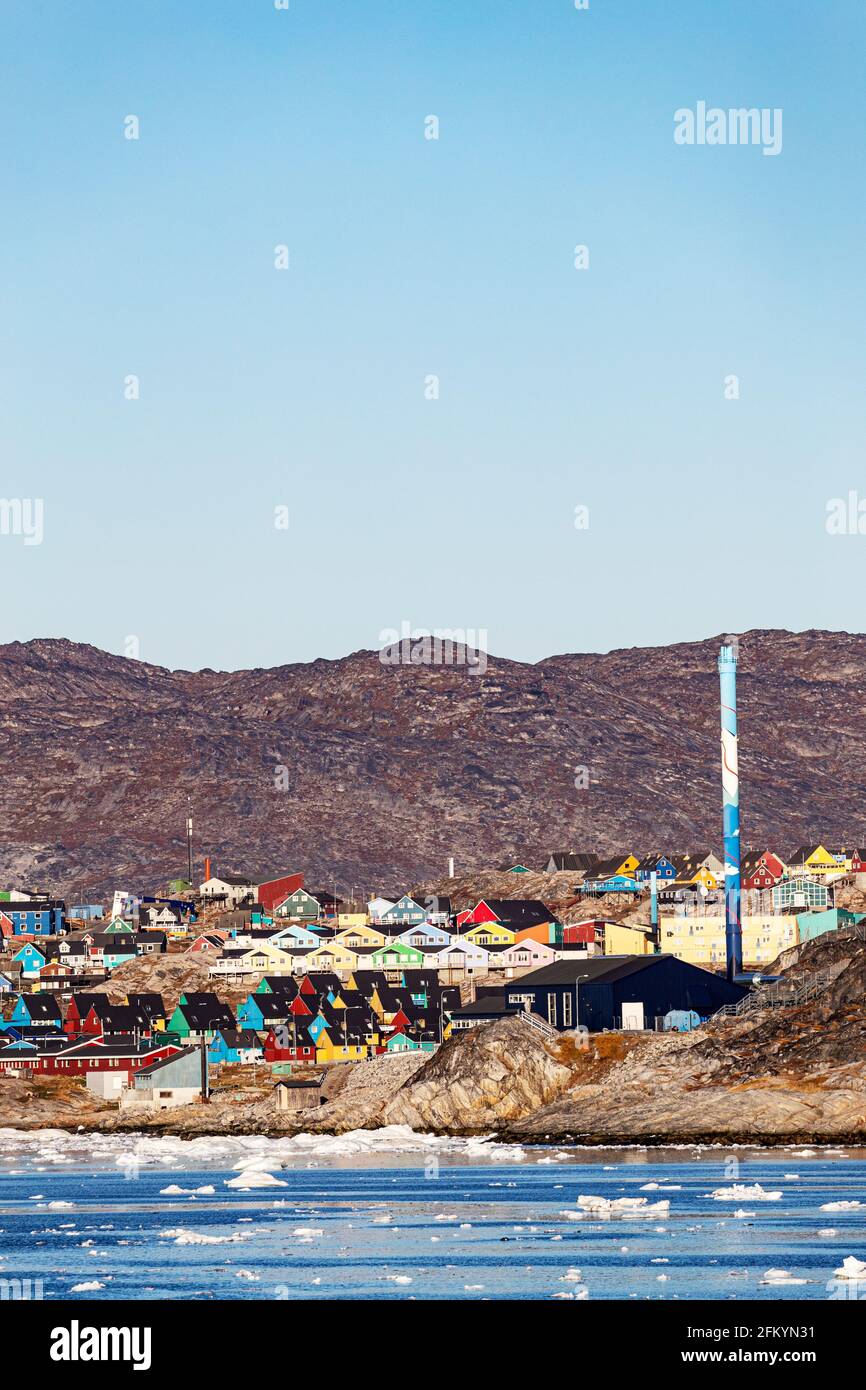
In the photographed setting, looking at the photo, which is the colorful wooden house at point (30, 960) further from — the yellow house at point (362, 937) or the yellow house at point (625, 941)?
the yellow house at point (625, 941)

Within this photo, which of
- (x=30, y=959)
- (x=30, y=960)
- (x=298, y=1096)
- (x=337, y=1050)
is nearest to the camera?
(x=298, y=1096)

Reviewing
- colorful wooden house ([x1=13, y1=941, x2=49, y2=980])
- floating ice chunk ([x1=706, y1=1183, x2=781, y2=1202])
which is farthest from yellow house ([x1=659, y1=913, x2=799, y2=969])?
floating ice chunk ([x1=706, y1=1183, x2=781, y2=1202])

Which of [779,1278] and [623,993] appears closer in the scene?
[779,1278]

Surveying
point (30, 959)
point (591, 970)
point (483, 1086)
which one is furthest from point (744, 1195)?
point (30, 959)

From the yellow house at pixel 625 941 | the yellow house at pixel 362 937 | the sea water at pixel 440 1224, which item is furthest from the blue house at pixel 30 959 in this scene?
the sea water at pixel 440 1224

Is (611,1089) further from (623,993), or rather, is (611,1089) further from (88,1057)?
(88,1057)

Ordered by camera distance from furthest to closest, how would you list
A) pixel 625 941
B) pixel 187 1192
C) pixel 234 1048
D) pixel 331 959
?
pixel 331 959 < pixel 625 941 < pixel 234 1048 < pixel 187 1192
